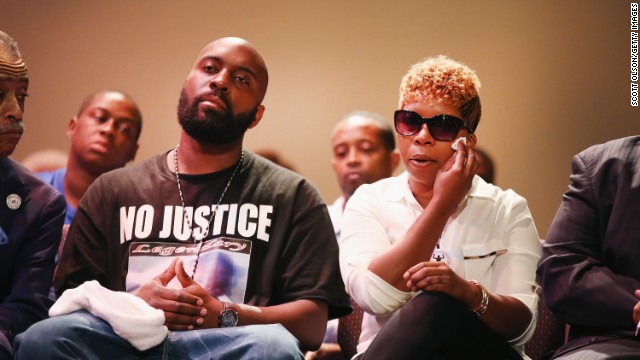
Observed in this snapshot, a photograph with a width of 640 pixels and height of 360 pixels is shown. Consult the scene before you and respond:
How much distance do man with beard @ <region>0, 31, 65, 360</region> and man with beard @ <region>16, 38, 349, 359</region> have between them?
0.07 m

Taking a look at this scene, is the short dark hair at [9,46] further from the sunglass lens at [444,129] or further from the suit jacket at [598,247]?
the suit jacket at [598,247]

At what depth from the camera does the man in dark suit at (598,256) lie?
2.31 m

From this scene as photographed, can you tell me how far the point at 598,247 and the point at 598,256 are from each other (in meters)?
0.03

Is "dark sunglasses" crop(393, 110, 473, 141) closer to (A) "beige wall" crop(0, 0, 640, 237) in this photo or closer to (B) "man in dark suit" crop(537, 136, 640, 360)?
(B) "man in dark suit" crop(537, 136, 640, 360)

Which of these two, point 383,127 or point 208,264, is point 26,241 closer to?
point 208,264

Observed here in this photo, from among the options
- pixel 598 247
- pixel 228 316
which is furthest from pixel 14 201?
pixel 598 247

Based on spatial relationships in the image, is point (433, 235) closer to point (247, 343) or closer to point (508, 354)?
point (508, 354)

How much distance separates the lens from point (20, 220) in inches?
105

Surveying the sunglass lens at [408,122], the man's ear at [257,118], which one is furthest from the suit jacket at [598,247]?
the man's ear at [257,118]

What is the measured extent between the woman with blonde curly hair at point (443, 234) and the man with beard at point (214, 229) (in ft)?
0.54

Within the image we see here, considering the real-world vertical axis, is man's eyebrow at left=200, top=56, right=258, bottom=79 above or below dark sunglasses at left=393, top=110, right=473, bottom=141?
above

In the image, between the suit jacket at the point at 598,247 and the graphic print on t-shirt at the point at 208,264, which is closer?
the suit jacket at the point at 598,247

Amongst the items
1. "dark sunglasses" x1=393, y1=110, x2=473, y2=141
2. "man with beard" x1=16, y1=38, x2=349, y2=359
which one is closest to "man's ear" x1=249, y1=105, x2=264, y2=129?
"man with beard" x1=16, y1=38, x2=349, y2=359

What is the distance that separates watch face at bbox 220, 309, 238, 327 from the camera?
7.99ft
